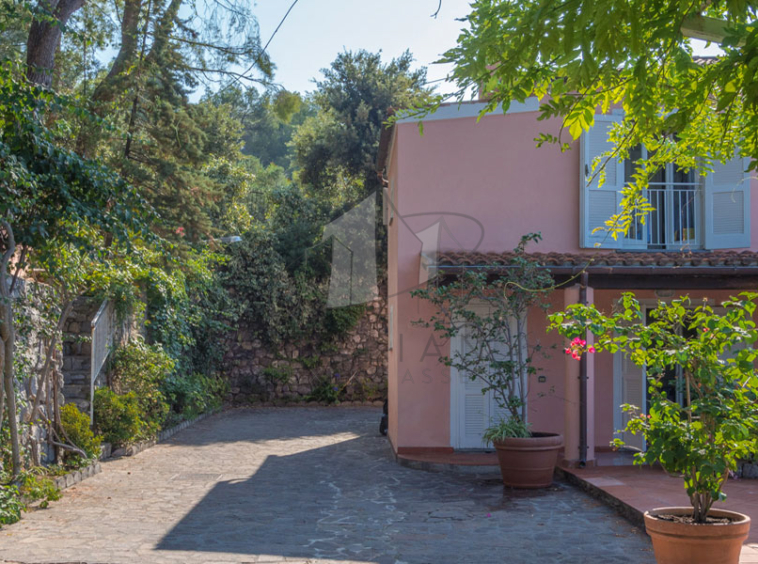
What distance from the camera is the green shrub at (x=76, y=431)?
9164 mm

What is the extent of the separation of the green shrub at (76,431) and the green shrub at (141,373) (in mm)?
2301

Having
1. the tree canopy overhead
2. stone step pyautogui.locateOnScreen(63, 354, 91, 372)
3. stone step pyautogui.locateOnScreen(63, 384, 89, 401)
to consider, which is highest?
the tree canopy overhead

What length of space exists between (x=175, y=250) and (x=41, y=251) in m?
5.54

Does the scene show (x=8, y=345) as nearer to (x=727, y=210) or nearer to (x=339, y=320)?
(x=727, y=210)

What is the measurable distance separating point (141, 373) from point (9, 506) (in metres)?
5.38

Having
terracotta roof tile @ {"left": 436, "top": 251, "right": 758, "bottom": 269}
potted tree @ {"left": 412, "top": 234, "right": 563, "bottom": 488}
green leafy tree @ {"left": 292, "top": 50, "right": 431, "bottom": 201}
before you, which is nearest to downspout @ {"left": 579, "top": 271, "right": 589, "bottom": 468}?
terracotta roof tile @ {"left": 436, "top": 251, "right": 758, "bottom": 269}

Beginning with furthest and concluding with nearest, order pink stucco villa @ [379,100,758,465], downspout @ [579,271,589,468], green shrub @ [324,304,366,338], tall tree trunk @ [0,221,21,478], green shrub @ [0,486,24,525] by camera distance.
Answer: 1. green shrub @ [324,304,366,338]
2. pink stucco villa @ [379,100,758,465]
3. downspout @ [579,271,589,468]
4. tall tree trunk @ [0,221,21,478]
5. green shrub @ [0,486,24,525]

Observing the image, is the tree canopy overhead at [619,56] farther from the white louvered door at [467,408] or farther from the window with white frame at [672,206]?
the white louvered door at [467,408]

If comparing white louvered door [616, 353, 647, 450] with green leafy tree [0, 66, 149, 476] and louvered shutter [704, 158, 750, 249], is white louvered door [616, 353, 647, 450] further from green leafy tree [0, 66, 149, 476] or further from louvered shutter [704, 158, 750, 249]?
green leafy tree [0, 66, 149, 476]

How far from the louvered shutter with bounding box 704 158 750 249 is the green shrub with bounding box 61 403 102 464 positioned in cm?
878

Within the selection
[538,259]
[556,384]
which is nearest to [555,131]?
[538,259]

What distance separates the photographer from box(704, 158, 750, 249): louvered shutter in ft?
34.4

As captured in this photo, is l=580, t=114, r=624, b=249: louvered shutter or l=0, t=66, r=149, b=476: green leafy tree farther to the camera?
l=580, t=114, r=624, b=249: louvered shutter

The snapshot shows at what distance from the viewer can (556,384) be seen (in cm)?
1073
